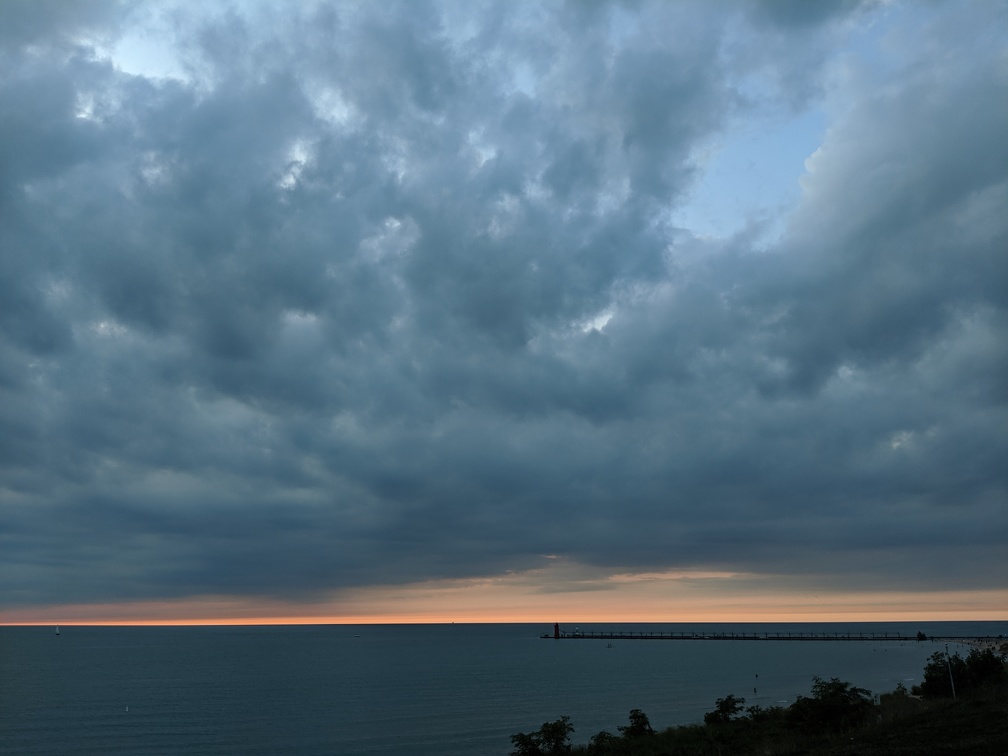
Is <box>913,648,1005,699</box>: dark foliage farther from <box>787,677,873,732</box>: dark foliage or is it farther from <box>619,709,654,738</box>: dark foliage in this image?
<box>619,709,654,738</box>: dark foliage

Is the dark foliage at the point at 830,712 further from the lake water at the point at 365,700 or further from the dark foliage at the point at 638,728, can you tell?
the lake water at the point at 365,700

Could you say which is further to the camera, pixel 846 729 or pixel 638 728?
pixel 638 728

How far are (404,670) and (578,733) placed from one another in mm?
97334

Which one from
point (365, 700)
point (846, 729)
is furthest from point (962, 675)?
point (365, 700)

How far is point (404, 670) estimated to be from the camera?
16912 cm

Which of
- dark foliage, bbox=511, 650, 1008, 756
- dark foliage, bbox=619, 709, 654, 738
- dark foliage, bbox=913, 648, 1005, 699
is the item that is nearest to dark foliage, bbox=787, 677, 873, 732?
dark foliage, bbox=511, 650, 1008, 756

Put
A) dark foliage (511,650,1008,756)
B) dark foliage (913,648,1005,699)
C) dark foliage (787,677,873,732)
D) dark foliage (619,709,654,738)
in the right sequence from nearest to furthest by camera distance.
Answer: dark foliage (511,650,1008,756)
dark foliage (787,677,873,732)
dark foliage (619,709,654,738)
dark foliage (913,648,1005,699)

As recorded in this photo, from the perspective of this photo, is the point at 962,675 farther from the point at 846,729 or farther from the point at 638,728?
the point at 638,728

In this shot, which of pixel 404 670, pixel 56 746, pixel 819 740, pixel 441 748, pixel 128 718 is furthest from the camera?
pixel 404 670

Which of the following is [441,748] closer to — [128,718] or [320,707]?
[320,707]

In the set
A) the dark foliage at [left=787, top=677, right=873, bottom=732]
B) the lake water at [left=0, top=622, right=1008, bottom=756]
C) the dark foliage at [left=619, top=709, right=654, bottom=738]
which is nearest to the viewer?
the dark foliage at [left=787, top=677, right=873, bottom=732]

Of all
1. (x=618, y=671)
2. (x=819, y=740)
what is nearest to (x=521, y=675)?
(x=618, y=671)

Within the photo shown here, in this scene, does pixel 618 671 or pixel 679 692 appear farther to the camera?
pixel 618 671

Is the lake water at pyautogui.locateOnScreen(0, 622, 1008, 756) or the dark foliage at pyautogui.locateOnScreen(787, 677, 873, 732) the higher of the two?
the dark foliage at pyautogui.locateOnScreen(787, 677, 873, 732)
